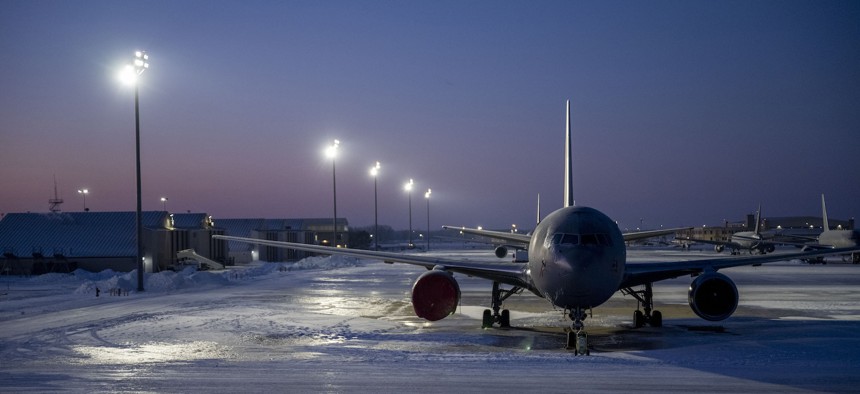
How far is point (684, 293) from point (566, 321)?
46.8 ft

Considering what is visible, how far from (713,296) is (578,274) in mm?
5071

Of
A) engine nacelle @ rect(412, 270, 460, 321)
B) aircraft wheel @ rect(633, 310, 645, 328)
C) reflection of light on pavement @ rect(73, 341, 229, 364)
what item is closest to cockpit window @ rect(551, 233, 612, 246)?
engine nacelle @ rect(412, 270, 460, 321)

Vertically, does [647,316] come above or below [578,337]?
below

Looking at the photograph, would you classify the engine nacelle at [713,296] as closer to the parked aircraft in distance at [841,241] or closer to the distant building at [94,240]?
the distant building at [94,240]

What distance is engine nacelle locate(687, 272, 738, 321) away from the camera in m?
16.5

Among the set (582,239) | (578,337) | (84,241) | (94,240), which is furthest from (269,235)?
(582,239)

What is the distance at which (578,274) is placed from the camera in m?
14.0

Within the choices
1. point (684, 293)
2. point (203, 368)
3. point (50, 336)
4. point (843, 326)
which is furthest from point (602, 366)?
point (684, 293)

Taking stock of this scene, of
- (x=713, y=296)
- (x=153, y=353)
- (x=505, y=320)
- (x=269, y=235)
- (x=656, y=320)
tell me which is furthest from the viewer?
(x=269, y=235)

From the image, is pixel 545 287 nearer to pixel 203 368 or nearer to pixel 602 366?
pixel 602 366

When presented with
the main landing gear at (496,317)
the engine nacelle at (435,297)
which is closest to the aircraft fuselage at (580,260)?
the engine nacelle at (435,297)

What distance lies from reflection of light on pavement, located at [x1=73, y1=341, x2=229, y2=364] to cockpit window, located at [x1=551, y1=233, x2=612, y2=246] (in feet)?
25.5

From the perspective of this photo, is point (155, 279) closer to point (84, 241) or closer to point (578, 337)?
point (84, 241)

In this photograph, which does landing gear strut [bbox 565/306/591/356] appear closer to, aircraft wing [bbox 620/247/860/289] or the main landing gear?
aircraft wing [bbox 620/247/860/289]
